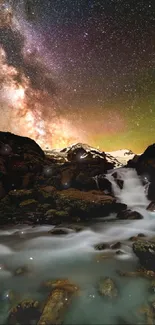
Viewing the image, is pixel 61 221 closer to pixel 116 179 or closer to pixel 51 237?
pixel 51 237

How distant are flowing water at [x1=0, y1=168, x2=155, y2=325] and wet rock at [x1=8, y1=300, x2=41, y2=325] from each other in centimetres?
18

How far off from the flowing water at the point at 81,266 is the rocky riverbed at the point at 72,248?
21 millimetres

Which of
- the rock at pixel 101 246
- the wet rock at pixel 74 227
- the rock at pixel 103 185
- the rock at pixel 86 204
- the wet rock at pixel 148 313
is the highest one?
the rock at pixel 103 185

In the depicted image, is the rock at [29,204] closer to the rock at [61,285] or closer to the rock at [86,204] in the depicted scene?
the rock at [86,204]

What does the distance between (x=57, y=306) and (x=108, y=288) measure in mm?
1368

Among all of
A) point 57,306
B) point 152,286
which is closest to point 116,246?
point 152,286

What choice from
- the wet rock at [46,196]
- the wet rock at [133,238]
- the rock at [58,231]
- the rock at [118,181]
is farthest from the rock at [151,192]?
the rock at [58,231]

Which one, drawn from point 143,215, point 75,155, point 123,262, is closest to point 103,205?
point 143,215

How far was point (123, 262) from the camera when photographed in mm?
7121

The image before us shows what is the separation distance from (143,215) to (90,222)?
3336 mm

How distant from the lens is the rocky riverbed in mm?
4980

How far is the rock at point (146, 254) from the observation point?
21.7ft

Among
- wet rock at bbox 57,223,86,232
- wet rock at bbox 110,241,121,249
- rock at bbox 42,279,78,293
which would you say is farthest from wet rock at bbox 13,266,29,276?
wet rock at bbox 57,223,86,232

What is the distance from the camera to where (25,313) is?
4730 mm
